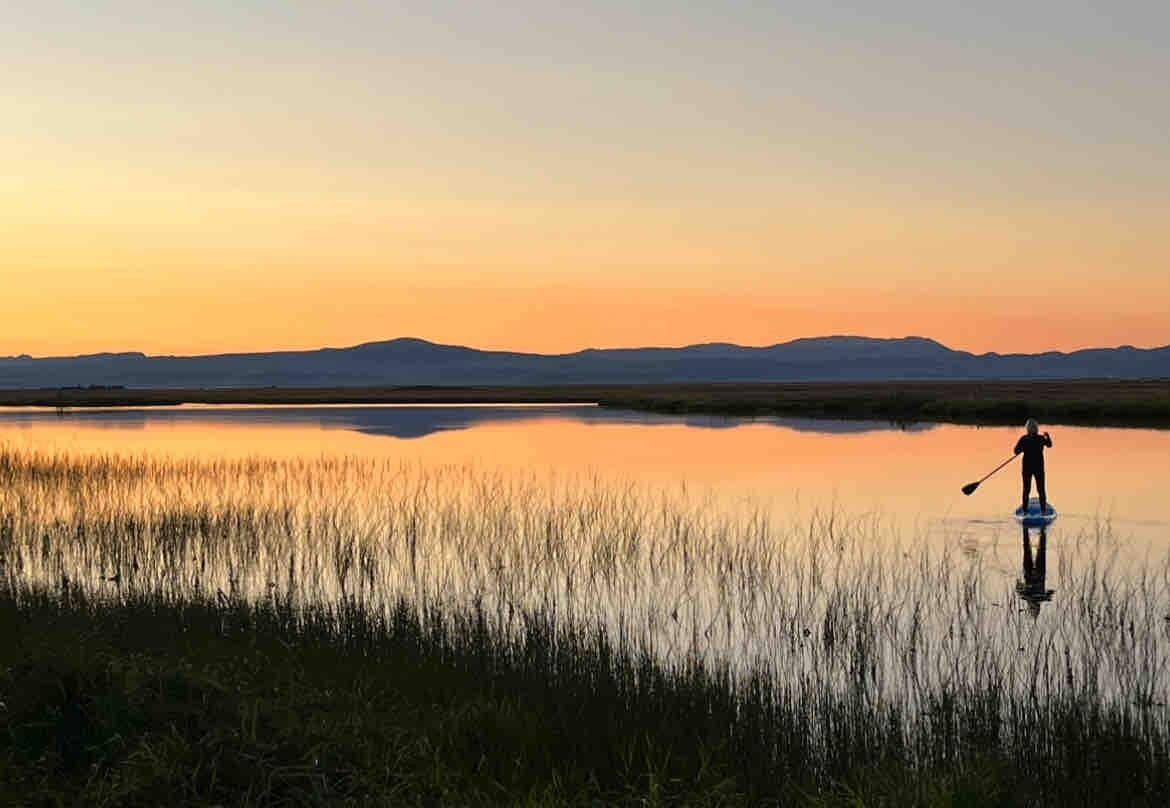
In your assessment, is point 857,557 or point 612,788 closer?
point 612,788

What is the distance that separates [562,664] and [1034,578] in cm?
898

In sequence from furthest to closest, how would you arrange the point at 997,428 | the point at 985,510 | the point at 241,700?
the point at 997,428 < the point at 985,510 < the point at 241,700

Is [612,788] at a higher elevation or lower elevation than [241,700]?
lower

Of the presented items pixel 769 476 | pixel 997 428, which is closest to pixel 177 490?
pixel 769 476

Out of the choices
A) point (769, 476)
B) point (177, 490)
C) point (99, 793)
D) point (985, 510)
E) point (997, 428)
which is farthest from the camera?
point (997, 428)

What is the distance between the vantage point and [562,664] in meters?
11.5

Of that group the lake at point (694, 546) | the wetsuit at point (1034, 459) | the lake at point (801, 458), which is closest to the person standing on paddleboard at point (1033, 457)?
the wetsuit at point (1034, 459)

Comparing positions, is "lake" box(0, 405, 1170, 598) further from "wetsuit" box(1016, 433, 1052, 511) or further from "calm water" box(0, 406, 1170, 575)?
"wetsuit" box(1016, 433, 1052, 511)

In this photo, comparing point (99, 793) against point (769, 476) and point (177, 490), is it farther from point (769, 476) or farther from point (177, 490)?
point (769, 476)

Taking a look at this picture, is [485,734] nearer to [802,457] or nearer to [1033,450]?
[1033,450]

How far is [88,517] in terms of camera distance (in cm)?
2309

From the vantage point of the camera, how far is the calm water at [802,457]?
2388 cm

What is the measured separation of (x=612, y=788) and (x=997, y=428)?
52.5 m

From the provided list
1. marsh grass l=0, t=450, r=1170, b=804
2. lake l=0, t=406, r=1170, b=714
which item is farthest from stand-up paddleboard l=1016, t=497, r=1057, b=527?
marsh grass l=0, t=450, r=1170, b=804
